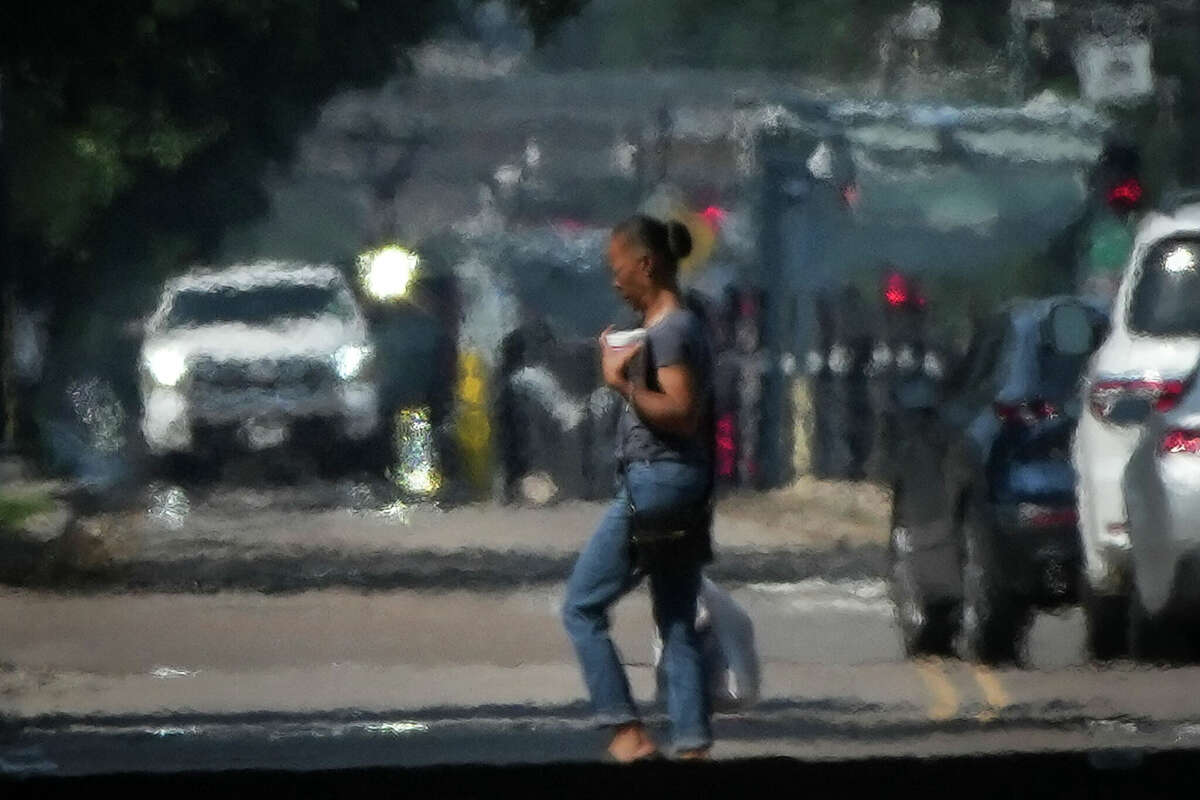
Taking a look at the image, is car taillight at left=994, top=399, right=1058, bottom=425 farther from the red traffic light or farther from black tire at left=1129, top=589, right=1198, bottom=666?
the red traffic light

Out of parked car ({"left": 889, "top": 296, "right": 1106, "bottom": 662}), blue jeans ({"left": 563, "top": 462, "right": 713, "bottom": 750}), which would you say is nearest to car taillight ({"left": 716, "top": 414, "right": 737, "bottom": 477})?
parked car ({"left": 889, "top": 296, "right": 1106, "bottom": 662})

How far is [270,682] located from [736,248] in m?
9.75

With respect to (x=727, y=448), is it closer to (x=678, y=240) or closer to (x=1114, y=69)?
(x=1114, y=69)

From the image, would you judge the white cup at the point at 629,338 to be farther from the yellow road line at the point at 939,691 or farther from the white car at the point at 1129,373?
the white car at the point at 1129,373

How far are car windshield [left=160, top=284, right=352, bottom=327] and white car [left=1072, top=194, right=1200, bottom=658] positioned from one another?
11074 mm

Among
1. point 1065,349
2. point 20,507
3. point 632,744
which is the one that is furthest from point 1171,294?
point 20,507

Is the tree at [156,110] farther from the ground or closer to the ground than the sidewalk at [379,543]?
farther from the ground

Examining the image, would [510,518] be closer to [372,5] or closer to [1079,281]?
[372,5]

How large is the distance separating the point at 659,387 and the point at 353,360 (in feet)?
43.6

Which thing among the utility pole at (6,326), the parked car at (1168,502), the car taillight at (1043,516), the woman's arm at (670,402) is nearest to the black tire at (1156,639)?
the parked car at (1168,502)

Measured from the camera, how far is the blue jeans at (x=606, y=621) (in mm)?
9445

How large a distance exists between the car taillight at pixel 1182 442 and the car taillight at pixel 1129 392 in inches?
11.8

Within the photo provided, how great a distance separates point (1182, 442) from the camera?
443 inches

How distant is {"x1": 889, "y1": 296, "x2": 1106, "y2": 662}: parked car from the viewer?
12.3 meters
